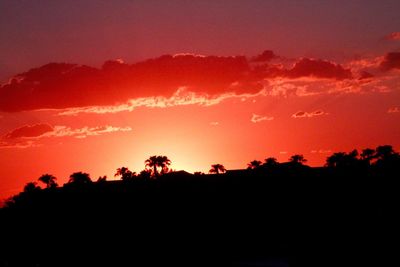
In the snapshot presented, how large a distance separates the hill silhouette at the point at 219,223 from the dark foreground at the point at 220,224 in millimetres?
76

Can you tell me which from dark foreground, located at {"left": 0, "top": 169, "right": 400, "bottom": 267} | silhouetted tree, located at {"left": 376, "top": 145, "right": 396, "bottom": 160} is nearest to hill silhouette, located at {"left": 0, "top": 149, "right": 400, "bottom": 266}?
dark foreground, located at {"left": 0, "top": 169, "right": 400, "bottom": 267}

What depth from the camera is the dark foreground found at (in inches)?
1192

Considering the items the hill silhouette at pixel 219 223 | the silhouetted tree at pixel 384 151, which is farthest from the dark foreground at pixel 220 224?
the silhouetted tree at pixel 384 151

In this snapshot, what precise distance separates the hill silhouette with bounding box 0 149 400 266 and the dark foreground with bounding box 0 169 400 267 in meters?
0.08

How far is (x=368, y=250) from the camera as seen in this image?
2898 centimetres

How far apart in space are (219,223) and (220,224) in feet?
0.39

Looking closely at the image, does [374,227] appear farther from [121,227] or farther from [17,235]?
[17,235]

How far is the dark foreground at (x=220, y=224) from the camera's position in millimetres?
30266

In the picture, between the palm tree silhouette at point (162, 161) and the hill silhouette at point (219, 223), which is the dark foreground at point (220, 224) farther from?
the palm tree silhouette at point (162, 161)

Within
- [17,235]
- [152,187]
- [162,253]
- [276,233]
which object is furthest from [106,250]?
[276,233]

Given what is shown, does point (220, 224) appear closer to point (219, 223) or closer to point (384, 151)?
point (219, 223)

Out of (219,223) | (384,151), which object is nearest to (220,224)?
(219,223)

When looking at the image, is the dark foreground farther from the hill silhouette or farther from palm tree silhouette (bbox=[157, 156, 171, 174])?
palm tree silhouette (bbox=[157, 156, 171, 174])

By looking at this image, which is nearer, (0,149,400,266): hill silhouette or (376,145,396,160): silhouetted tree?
(0,149,400,266): hill silhouette
